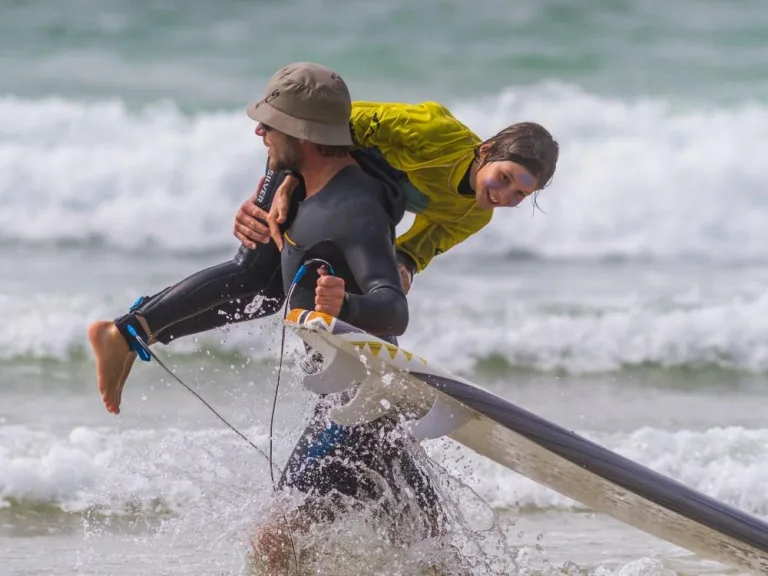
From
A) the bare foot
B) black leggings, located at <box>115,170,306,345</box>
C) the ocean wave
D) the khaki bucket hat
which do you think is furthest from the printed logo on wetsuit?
the ocean wave

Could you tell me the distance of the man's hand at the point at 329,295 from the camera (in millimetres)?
2768

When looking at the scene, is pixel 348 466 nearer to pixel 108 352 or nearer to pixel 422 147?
pixel 108 352

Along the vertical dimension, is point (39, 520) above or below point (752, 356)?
below

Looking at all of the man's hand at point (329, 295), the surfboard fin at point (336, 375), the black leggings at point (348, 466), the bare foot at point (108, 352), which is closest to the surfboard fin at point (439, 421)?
the black leggings at point (348, 466)

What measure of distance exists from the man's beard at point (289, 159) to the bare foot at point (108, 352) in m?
0.65

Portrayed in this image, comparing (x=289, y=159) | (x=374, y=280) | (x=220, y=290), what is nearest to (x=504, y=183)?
(x=374, y=280)

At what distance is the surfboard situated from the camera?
2.86 metres

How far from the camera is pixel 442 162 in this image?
10.4 ft

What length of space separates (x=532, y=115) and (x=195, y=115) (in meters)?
3.91

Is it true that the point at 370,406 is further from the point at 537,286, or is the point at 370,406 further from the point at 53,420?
the point at 537,286

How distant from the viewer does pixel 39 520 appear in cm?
479

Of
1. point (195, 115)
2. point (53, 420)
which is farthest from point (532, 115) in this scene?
point (53, 420)

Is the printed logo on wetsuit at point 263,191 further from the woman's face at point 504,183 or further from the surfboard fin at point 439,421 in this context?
the surfboard fin at point 439,421

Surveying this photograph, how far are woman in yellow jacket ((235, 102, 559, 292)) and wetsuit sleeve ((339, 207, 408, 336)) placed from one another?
24 centimetres
